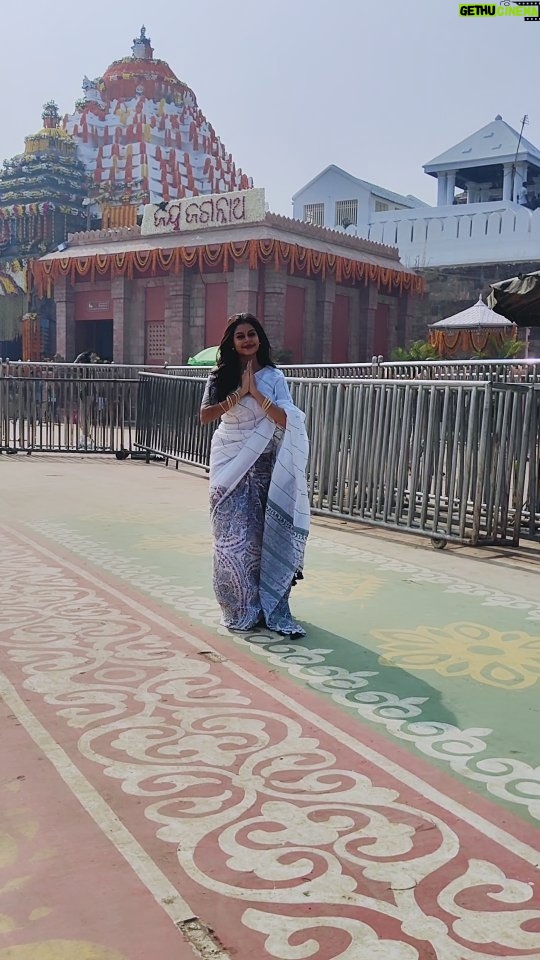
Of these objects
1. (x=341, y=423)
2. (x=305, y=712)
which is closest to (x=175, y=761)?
(x=305, y=712)

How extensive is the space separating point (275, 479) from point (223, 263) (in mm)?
20097

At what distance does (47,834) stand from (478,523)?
450 centimetres

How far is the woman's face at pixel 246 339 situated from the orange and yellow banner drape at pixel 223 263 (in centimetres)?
1877

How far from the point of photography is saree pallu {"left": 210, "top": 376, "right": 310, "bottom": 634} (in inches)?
156

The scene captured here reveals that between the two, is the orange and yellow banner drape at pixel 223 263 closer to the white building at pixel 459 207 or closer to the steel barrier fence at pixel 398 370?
the white building at pixel 459 207

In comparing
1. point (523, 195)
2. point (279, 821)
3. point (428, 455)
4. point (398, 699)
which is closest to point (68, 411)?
point (428, 455)

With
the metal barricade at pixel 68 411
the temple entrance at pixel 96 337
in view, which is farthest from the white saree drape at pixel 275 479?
the temple entrance at pixel 96 337

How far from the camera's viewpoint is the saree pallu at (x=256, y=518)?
13.0 ft

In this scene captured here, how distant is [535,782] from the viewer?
240cm

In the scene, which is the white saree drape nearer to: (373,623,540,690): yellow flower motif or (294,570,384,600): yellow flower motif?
(373,623,540,690): yellow flower motif

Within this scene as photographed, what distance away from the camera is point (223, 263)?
23.2 meters

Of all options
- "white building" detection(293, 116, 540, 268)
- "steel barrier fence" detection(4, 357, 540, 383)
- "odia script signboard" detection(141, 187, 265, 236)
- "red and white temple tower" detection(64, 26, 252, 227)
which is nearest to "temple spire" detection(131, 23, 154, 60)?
"red and white temple tower" detection(64, 26, 252, 227)

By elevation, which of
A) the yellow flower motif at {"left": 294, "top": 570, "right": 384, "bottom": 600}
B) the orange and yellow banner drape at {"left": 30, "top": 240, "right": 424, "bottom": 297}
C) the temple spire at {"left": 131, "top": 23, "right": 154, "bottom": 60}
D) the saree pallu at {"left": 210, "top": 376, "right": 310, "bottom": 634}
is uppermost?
the temple spire at {"left": 131, "top": 23, "right": 154, "bottom": 60}

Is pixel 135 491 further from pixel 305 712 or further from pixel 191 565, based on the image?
pixel 305 712
